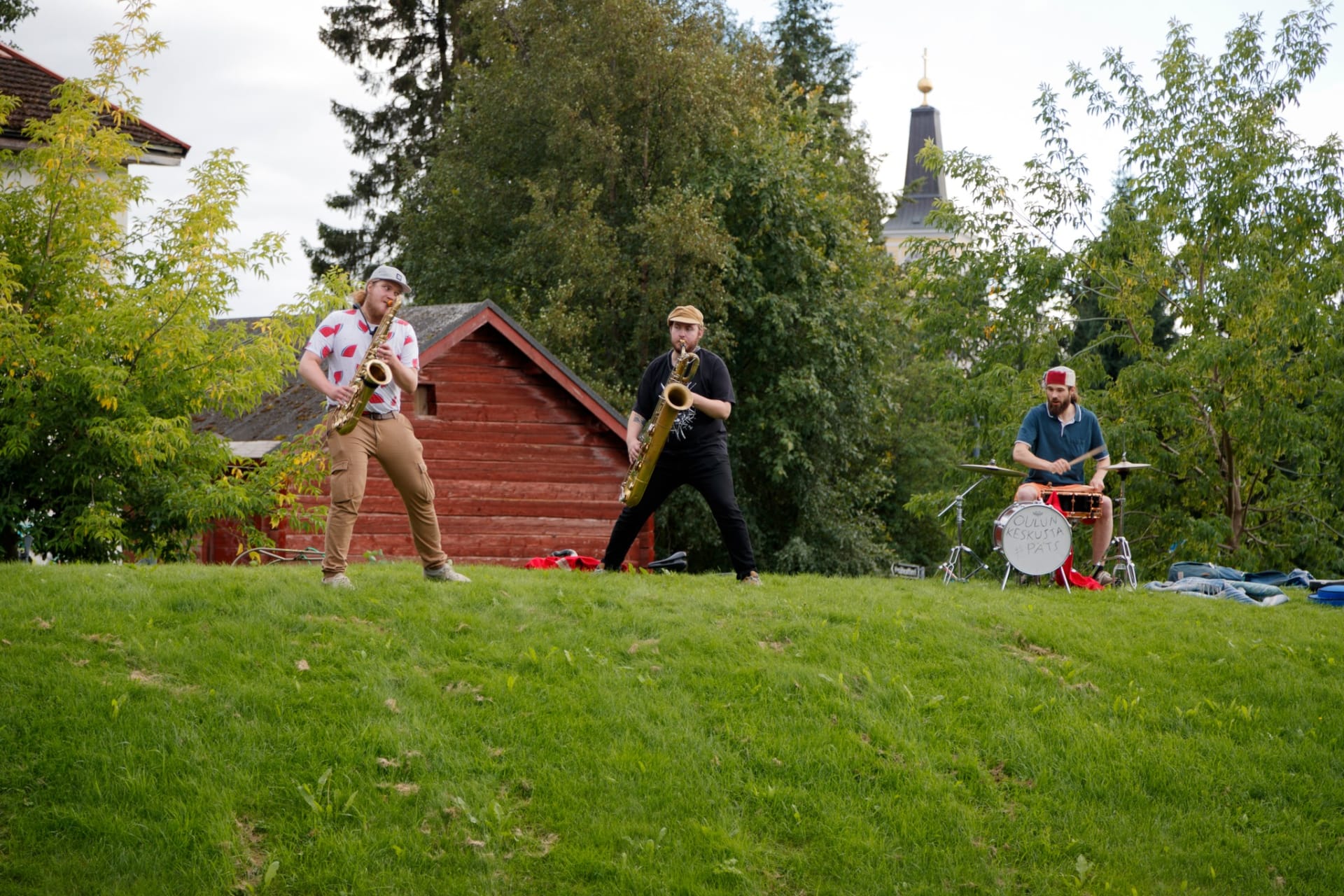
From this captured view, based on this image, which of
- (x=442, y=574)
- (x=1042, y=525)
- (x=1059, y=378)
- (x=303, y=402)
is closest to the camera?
(x=442, y=574)

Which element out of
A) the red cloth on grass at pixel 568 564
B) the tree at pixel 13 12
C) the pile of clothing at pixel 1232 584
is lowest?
the red cloth on grass at pixel 568 564

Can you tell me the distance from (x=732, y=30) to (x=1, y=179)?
29.0 m

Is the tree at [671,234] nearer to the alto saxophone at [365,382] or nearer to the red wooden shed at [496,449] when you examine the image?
the red wooden shed at [496,449]

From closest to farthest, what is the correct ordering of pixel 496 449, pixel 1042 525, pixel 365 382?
pixel 365 382 → pixel 1042 525 → pixel 496 449

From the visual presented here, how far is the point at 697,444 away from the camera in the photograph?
10.1m

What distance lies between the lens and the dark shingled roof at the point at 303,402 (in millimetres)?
20328

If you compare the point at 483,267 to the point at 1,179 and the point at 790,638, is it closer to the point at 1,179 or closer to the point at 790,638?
the point at 1,179

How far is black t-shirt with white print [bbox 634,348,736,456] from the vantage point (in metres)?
10.1

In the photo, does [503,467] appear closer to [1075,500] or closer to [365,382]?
[1075,500]

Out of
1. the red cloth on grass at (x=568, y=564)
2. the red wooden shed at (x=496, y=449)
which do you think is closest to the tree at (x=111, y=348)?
the red cloth on grass at (x=568, y=564)

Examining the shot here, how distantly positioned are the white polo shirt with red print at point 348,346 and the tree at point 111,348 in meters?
4.31

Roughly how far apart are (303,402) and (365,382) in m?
13.3

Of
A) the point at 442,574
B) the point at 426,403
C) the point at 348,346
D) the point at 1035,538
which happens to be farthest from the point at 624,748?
the point at 426,403

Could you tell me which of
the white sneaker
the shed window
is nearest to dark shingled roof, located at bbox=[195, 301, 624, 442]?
the shed window
